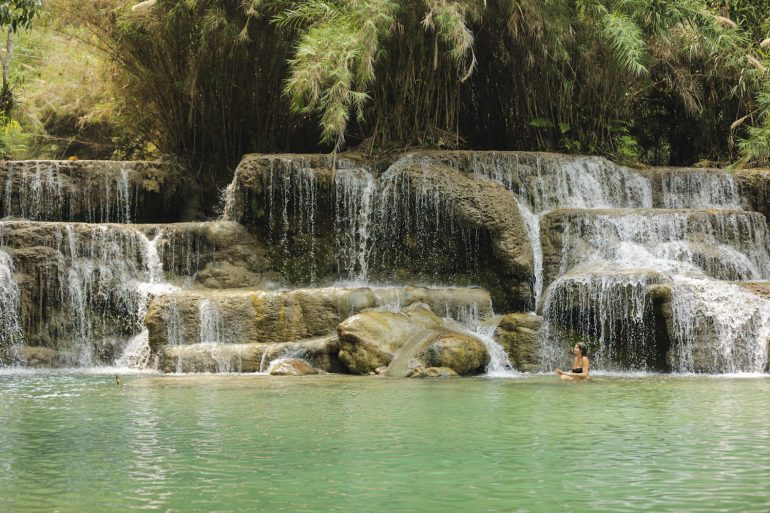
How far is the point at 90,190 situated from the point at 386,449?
12515mm

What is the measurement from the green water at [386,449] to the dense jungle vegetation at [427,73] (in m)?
6.91

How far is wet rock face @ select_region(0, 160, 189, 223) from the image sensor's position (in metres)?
16.7

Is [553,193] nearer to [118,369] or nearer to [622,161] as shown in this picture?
[622,161]

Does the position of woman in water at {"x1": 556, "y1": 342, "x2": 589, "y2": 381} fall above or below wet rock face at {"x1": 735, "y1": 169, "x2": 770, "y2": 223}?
below

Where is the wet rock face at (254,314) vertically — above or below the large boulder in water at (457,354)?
above

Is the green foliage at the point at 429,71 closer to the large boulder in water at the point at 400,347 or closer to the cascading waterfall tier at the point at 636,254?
the cascading waterfall tier at the point at 636,254

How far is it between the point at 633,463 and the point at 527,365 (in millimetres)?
6875

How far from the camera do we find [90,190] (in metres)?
17.1

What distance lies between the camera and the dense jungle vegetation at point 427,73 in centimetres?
1538

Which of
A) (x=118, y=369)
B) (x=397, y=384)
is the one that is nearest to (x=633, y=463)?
(x=397, y=384)

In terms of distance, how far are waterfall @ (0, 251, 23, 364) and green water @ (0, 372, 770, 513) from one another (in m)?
4.02

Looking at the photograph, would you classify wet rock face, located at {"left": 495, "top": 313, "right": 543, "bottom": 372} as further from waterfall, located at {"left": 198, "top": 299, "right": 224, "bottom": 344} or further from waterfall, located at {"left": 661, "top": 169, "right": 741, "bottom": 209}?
waterfall, located at {"left": 661, "top": 169, "right": 741, "bottom": 209}

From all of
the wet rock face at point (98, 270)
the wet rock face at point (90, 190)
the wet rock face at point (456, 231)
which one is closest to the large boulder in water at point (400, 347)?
the wet rock face at point (456, 231)

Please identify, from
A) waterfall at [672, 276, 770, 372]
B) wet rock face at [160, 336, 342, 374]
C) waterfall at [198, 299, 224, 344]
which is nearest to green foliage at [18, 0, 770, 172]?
waterfall at [198, 299, 224, 344]
